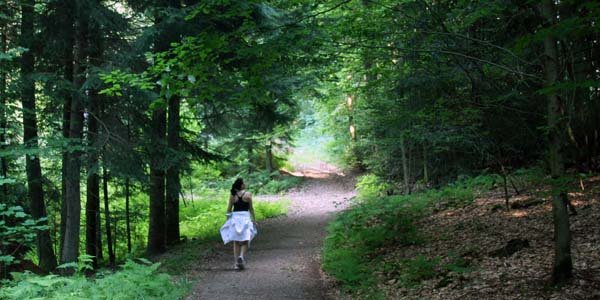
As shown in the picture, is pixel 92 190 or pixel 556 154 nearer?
pixel 556 154

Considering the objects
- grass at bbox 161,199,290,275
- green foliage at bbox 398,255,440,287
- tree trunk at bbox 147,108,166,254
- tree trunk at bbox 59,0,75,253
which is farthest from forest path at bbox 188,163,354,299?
tree trunk at bbox 59,0,75,253

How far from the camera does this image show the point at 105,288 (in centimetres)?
659

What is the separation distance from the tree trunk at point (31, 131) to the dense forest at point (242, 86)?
0.04 m

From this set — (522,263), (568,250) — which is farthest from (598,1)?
(522,263)

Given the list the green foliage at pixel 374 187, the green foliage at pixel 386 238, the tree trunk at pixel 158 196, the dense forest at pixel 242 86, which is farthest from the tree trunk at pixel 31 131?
the green foliage at pixel 374 187

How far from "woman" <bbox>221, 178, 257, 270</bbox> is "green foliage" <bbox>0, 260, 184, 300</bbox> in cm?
199

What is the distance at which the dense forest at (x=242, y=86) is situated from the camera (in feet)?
20.3

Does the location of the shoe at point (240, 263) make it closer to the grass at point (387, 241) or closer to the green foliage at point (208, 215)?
the grass at point (387, 241)

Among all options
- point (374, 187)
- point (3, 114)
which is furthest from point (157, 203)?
point (374, 187)

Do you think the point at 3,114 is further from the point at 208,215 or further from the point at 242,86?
the point at 208,215

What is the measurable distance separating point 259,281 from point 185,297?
59.2 inches

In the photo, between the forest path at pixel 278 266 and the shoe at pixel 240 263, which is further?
the shoe at pixel 240 263

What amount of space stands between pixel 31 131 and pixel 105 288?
273 inches

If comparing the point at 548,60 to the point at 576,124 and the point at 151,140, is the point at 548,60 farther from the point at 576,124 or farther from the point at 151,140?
the point at 151,140
